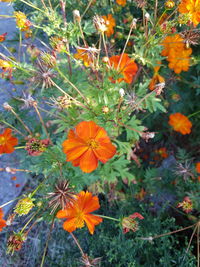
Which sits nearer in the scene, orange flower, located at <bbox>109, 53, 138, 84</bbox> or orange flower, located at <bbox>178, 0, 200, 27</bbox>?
orange flower, located at <bbox>178, 0, 200, 27</bbox>

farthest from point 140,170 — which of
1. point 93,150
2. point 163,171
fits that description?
point 93,150

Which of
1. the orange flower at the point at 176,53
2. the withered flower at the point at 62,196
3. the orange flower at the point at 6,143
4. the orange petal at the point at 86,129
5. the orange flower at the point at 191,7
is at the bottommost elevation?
the orange flower at the point at 6,143

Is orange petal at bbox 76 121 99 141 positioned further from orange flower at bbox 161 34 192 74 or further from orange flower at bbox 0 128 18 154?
orange flower at bbox 161 34 192 74

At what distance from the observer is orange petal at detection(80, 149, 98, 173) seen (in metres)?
1.02

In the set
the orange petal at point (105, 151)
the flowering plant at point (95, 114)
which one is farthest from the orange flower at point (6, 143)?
the orange petal at point (105, 151)

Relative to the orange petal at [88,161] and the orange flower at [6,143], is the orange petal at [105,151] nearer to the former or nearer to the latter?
the orange petal at [88,161]

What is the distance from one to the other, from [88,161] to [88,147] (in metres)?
0.08

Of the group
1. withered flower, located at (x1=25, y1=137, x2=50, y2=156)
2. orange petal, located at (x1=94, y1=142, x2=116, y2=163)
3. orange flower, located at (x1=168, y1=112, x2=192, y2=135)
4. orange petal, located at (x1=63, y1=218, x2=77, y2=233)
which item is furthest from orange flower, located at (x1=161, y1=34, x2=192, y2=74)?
orange petal, located at (x1=63, y1=218, x2=77, y2=233)

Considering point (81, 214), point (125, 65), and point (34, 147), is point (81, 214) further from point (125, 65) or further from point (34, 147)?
point (125, 65)

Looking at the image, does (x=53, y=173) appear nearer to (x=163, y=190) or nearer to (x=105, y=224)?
(x=105, y=224)

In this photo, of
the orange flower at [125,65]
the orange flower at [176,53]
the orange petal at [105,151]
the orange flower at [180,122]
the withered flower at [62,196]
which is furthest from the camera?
the orange flower at [180,122]

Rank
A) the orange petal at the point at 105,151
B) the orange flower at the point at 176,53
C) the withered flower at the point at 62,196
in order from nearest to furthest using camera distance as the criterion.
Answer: the withered flower at the point at 62,196
the orange petal at the point at 105,151
the orange flower at the point at 176,53

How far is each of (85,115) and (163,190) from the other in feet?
3.44

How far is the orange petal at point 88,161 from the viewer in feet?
3.35
